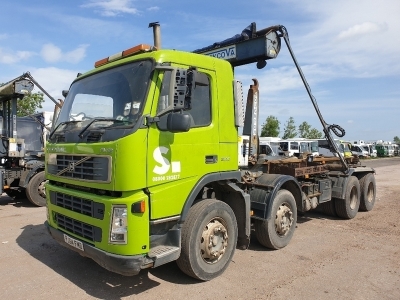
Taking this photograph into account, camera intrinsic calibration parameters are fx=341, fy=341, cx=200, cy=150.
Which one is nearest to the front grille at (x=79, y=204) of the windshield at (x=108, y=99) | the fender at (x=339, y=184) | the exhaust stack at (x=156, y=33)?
the windshield at (x=108, y=99)

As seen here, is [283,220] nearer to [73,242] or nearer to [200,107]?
[200,107]

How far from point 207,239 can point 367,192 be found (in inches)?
245

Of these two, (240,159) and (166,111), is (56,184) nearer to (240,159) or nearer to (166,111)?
(166,111)

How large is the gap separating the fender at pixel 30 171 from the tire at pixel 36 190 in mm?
93

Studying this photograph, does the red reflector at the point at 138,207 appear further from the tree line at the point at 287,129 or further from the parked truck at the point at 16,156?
the tree line at the point at 287,129

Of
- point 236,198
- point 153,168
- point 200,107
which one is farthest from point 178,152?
point 236,198

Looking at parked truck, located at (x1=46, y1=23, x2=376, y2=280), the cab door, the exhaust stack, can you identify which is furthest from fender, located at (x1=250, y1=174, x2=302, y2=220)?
the exhaust stack

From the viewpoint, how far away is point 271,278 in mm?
4398

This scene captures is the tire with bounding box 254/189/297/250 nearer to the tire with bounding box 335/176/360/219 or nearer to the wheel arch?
Result: the wheel arch

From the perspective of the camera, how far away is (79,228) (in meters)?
3.95

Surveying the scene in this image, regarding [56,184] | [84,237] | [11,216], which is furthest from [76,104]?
[11,216]

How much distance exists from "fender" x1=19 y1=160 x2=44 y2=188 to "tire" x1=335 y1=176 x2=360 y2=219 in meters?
7.77

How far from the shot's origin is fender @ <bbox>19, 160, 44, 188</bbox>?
908 centimetres

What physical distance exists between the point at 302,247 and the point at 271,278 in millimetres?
1515
